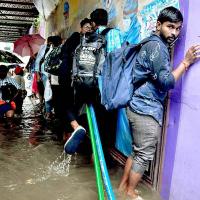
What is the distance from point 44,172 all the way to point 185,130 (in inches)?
72.6

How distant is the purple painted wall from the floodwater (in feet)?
1.38

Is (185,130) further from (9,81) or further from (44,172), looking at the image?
(9,81)

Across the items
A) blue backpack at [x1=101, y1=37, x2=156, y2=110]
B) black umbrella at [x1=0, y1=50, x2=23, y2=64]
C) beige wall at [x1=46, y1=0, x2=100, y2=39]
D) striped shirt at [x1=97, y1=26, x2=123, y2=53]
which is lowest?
black umbrella at [x1=0, y1=50, x2=23, y2=64]

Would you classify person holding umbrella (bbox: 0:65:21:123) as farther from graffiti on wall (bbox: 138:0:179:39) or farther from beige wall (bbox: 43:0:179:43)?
graffiti on wall (bbox: 138:0:179:39)

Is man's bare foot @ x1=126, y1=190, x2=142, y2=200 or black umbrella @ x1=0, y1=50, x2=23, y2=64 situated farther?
black umbrella @ x1=0, y1=50, x2=23, y2=64

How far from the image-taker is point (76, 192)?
320 centimetres

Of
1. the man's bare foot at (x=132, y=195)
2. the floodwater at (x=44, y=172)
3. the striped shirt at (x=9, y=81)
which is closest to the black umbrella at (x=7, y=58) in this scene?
the striped shirt at (x=9, y=81)

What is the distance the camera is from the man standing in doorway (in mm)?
2498

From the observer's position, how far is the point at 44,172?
375 centimetres

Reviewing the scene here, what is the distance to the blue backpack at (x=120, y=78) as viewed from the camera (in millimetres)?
2736

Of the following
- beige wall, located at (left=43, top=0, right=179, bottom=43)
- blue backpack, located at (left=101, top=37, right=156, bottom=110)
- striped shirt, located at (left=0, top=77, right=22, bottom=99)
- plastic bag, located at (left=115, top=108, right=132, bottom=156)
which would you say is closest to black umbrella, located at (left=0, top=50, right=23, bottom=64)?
striped shirt, located at (left=0, top=77, right=22, bottom=99)

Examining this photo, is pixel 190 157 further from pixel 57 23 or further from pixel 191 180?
pixel 57 23

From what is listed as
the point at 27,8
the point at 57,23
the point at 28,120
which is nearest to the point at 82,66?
the point at 28,120

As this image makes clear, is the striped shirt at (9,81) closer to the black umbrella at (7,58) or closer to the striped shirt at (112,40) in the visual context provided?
the striped shirt at (112,40)
